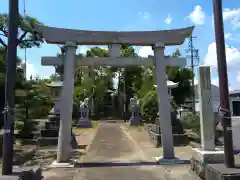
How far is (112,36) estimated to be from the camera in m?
10.7

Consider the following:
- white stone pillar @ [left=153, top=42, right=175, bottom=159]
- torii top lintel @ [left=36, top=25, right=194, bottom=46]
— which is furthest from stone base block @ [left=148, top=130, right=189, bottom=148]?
torii top lintel @ [left=36, top=25, right=194, bottom=46]

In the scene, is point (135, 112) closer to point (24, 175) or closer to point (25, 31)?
point (25, 31)

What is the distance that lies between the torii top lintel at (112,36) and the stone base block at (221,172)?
5009mm

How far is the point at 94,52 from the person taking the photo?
→ 43.5 metres

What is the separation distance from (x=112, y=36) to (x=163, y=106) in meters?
2.79

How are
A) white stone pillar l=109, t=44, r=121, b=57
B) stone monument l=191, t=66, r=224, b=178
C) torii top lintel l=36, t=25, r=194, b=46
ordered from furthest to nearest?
white stone pillar l=109, t=44, r=121, b=57
torii top lintel l=36, t=25, r=194, b=46
stone monument l=191, t=66, r=224, b=178

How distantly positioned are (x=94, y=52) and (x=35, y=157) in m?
31.3

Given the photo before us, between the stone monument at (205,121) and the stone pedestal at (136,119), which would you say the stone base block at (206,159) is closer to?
the stone monument at (205,121)

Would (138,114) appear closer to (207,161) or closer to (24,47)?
(24,47)

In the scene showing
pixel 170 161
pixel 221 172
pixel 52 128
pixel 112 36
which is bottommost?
pixel 170 161

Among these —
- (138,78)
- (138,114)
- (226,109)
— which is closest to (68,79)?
(226,109)

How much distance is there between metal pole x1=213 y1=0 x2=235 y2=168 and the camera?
6477 millimetres

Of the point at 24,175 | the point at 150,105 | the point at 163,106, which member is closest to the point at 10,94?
the point at 24,175

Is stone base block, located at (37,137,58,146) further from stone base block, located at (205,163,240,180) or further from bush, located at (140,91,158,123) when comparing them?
bush, located at (140,91,158,123)
